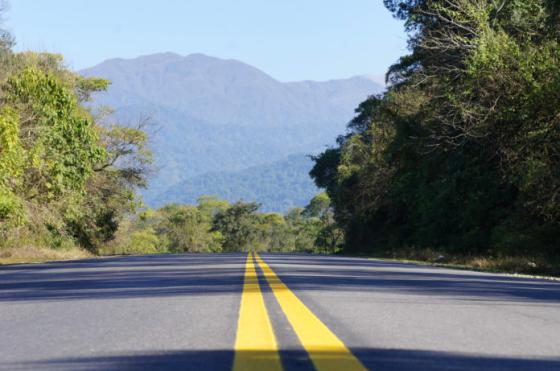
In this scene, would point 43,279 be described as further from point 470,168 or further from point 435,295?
point 470,168

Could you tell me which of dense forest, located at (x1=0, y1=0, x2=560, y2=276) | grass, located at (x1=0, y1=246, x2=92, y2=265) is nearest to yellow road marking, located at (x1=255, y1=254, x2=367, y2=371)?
dense forest, located at (x1=0, y1=0, x2=560, y2=276)

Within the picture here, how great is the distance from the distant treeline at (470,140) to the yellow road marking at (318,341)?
53.2ft

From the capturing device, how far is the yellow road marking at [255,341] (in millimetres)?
4832

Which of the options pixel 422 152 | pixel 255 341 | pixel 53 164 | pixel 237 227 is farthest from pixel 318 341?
pixel 237 227

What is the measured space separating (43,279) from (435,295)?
22.6 ft

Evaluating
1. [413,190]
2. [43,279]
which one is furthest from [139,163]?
[43,279]

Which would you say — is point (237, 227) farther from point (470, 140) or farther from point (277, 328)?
point (277, 328)

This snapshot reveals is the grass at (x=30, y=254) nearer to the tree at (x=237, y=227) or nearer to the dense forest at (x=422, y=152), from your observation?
the dense forest at (x=422, y=152)

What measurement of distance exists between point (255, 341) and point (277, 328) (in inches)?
28.8

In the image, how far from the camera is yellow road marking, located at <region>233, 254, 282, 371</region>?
483 cm

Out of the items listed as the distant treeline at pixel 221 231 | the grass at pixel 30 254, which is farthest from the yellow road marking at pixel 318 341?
the distant treeline at pixel 221 231

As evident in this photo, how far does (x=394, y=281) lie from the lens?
13.4m

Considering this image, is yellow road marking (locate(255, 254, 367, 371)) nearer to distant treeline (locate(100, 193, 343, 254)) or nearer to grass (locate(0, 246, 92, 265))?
grass (locate(0, 246, 92, 265))

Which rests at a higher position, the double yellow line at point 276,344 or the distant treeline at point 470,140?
the distant treeline at point 470,140
